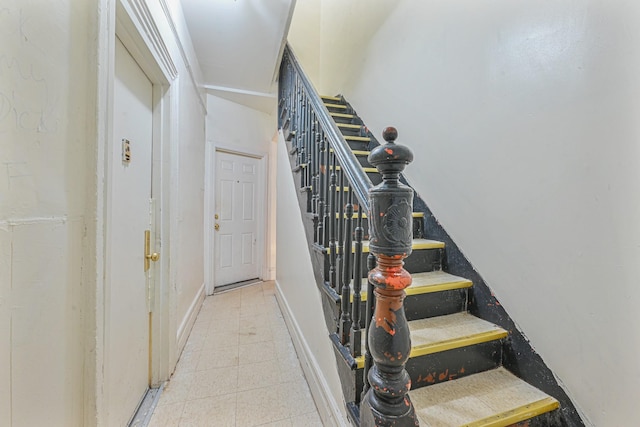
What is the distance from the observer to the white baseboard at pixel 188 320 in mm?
1873

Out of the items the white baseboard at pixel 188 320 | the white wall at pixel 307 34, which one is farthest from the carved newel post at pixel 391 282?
the white wall at pixel 307 34

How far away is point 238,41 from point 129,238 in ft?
6.27

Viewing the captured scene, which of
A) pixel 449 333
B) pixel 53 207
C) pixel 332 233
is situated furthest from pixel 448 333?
pixel 53 207

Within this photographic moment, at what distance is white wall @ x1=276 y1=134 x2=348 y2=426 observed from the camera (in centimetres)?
129

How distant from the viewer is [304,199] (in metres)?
1.79

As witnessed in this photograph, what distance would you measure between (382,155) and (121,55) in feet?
4.31

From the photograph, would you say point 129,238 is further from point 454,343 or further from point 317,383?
point 454,343

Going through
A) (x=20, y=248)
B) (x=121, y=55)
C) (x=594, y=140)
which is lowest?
(x=20, y=248)

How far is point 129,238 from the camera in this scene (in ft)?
4.16

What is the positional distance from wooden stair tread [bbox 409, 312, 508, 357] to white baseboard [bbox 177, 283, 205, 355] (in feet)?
5.23

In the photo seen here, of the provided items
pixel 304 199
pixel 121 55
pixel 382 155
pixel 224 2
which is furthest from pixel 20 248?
pixel 224 2

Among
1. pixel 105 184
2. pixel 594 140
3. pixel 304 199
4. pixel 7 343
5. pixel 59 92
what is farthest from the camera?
pixel 304 199

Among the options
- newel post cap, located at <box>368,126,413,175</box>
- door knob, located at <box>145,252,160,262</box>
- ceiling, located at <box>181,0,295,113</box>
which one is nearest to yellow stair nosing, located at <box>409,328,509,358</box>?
newel post cap, located at <box>368,126,413,175</box>

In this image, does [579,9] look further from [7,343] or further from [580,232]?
[7,343]
